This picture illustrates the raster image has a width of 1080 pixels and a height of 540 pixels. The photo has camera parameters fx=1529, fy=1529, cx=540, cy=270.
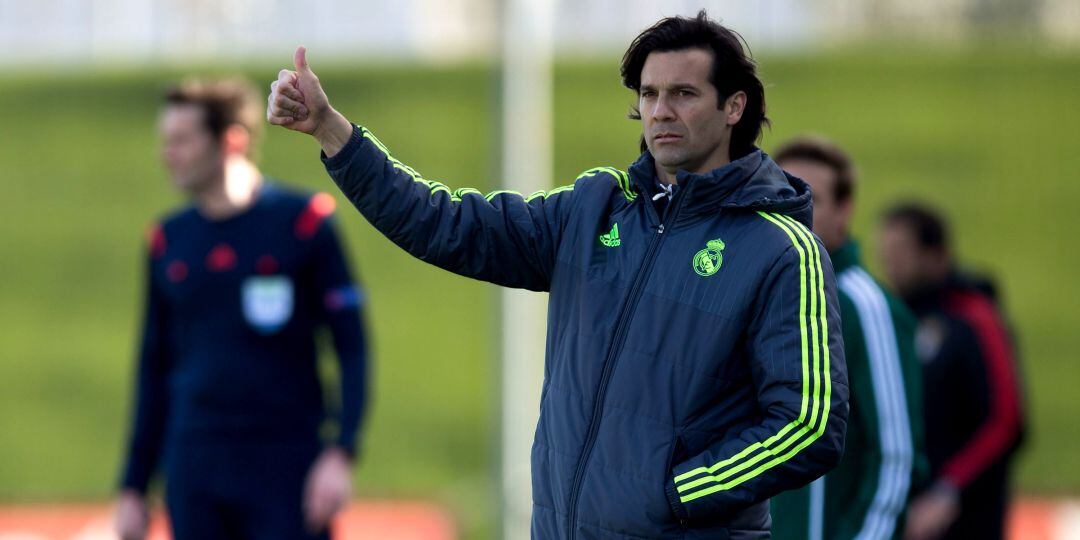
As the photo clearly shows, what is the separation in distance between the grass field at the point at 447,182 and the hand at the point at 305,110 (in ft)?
35.9

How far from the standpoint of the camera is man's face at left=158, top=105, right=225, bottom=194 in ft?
17.0

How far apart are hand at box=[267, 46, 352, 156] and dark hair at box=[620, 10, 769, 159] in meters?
0.62

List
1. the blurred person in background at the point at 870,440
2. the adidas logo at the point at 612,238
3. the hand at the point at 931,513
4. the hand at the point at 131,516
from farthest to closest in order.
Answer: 1. the hand at the point at 931,513
2. the hand at the point at 131,516
3. the blurred person in background at the point at 870,440
4. the adidas logo at the point at 612,238

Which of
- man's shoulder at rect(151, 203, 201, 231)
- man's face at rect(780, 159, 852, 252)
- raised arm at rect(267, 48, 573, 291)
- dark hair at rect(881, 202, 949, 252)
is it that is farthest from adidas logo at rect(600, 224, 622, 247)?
dark hair at rect(881, 202, 949, 252)

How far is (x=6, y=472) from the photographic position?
14.3 m

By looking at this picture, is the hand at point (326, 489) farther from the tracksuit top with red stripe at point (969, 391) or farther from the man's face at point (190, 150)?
the tracksuit top with red stripe at point (969, 391)

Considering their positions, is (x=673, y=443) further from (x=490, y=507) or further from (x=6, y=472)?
(x=6, y=472)

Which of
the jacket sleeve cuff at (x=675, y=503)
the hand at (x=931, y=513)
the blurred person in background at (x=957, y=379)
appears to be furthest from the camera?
the blurred person in background at (x=957, y=379)

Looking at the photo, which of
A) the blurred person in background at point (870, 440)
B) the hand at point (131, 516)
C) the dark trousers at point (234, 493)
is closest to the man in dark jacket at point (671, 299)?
the blurred person in background at point (870, 440)

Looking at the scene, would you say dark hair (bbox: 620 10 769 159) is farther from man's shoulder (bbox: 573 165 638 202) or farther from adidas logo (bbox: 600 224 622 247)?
adidas logo (bbox: 600 224 622 247)

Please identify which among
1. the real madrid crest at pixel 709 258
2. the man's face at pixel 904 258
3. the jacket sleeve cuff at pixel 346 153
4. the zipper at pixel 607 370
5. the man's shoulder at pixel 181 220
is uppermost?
the jacket sleeve cuff at pixel 346 153

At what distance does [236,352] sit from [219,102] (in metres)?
0.90

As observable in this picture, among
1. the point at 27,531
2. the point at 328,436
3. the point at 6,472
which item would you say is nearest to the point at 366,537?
the point at 27,531

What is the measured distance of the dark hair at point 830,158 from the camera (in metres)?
4.18
